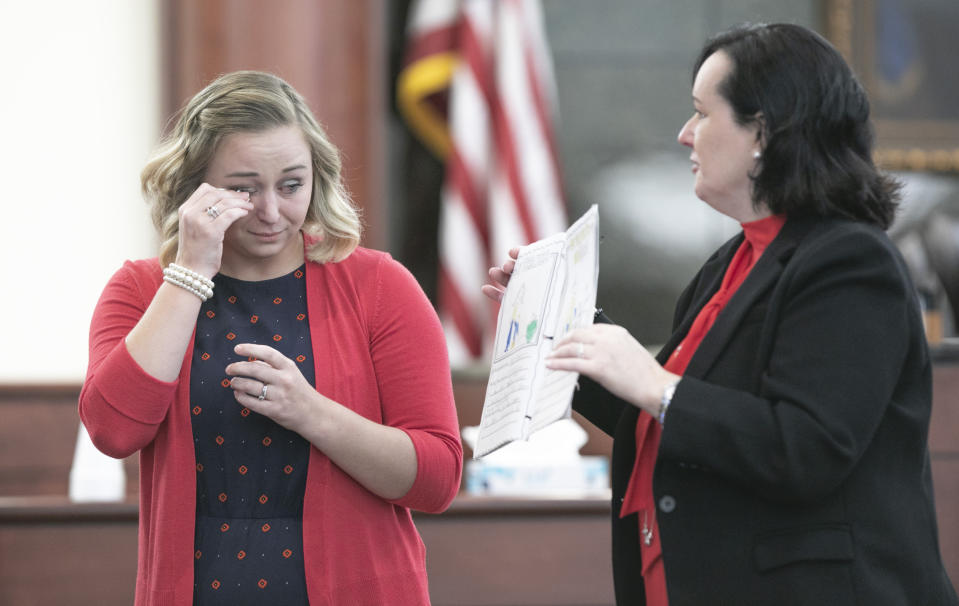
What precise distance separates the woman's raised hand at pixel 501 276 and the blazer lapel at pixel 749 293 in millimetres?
350

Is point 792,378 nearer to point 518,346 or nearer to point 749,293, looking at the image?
point 749,293

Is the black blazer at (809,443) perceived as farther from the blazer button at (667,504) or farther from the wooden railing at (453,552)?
the wooden railing at (453,552)

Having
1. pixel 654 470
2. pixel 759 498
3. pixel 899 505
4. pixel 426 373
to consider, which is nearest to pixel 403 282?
pixel 426 373

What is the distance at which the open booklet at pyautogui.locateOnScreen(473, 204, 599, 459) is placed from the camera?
1.32 meters

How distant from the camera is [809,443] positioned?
4.04 ft

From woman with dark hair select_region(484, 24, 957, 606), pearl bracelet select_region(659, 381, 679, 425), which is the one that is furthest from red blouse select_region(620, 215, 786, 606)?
pearl bracelet select_region(659, 381, 679, 425)

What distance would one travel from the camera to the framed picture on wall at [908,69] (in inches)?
172

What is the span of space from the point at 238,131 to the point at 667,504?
761 mm

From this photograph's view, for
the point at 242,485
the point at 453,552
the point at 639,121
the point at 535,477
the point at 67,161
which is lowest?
the point at 453,552

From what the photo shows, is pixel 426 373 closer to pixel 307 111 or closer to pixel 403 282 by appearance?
pixel 403 282

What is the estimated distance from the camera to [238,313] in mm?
1556

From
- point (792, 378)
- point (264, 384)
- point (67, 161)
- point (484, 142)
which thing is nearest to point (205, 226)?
point (264, 384)

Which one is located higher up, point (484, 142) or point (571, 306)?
point (484, 142)

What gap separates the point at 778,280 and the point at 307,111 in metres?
0.71
